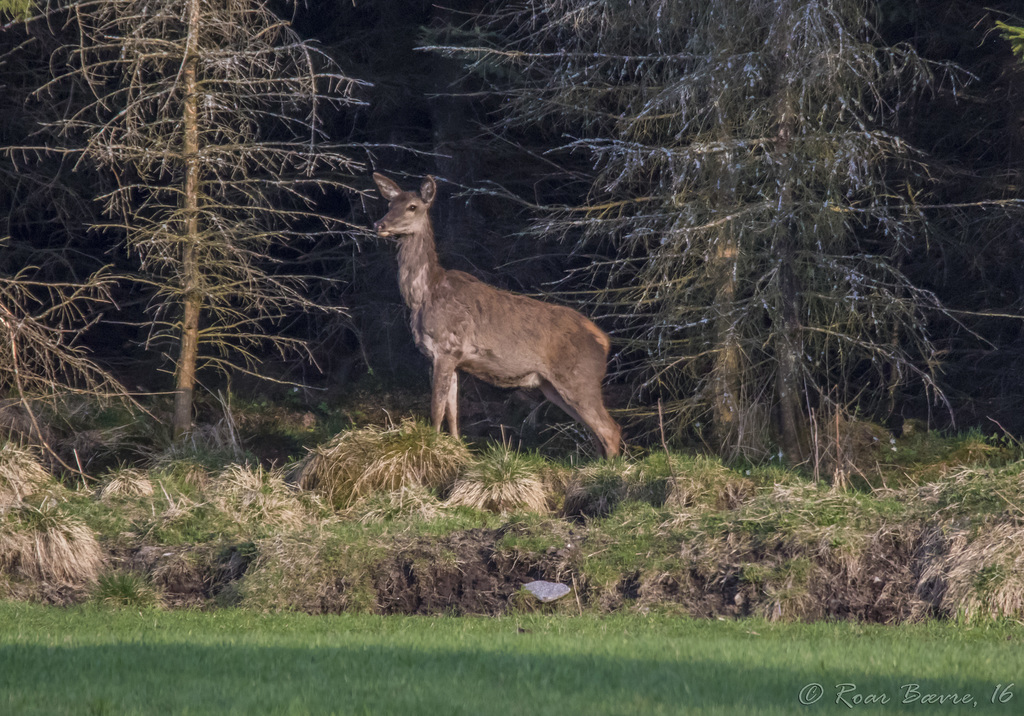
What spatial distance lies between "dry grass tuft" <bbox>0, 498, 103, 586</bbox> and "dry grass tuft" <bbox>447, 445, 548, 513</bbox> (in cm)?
292

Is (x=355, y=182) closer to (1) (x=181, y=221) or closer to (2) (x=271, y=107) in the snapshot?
(2) (x=271, y=107)

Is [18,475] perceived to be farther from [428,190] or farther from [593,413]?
[593,413]

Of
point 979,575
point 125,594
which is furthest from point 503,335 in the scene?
point 979,575

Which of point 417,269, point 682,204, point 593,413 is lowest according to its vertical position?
point 593,413

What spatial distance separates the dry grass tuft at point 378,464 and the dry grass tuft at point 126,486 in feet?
4.37

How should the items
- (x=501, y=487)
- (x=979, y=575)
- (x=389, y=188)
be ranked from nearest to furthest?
1. (x=979, y=575)
2. (x=501, y=487)
3. (x=389, y=188)

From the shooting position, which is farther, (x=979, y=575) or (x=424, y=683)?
(x=979, y=575)

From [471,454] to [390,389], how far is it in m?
5.17

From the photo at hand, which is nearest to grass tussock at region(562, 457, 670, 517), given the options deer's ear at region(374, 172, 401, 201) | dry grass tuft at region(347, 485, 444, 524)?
dry grass tuft at region(347, 485, 444, 524)

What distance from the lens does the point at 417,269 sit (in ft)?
41.7

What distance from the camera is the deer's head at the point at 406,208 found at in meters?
12.4

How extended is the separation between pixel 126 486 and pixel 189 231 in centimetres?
270

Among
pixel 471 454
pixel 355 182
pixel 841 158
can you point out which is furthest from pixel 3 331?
pixel 841 158

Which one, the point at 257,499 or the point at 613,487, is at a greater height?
the point at 613,487
